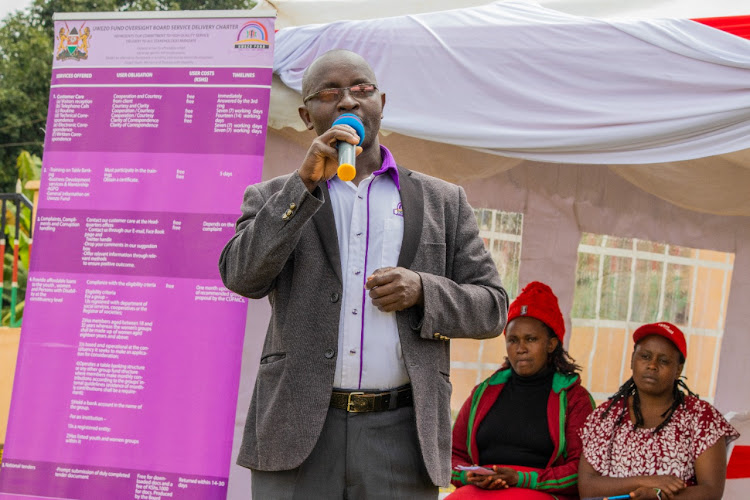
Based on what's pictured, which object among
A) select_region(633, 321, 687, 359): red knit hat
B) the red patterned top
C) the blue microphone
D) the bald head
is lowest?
the red patterned top

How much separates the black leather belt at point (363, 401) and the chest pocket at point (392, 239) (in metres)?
0.33

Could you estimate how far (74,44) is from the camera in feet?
14.3

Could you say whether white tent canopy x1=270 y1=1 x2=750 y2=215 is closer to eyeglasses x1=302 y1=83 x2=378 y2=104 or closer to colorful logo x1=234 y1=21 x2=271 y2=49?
colorful logo x1=234 y1=21 x2=271 y2=49

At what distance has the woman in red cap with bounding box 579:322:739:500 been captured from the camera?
12.4 ft

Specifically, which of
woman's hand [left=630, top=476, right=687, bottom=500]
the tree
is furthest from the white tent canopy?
the tree

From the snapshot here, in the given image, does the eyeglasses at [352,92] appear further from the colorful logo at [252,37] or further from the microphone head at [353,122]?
the colorful logo at [252,37]

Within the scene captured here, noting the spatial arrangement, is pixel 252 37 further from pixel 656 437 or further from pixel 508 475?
pixel 656 437

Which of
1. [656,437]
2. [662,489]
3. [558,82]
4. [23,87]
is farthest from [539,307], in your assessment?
[23,87]

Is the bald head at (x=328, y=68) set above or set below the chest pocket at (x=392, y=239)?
above

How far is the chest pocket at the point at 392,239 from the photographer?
2305 millimetres

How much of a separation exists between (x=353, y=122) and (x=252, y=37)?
2083mm

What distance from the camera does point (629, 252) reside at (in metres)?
5.41

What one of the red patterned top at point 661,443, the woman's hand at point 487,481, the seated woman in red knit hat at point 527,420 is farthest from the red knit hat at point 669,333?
the woman's hand at point 487,481

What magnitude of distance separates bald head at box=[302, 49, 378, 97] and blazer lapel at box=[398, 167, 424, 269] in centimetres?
29
